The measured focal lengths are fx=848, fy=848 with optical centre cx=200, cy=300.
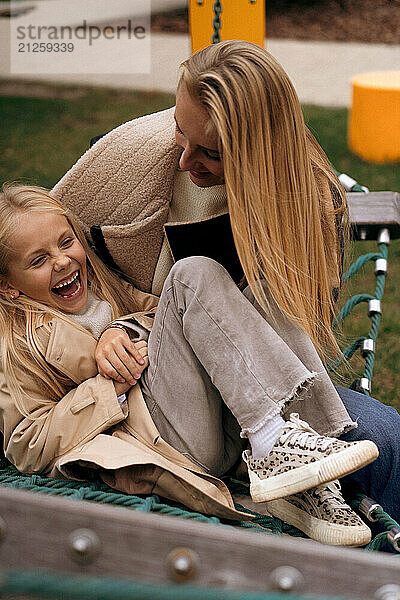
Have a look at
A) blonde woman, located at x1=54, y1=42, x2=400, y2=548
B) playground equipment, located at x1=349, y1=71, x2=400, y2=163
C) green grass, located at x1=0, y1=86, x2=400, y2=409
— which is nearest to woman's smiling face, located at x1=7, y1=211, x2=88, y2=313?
blonde woman, located at x1=54, y1=42, x2=400, y2=548

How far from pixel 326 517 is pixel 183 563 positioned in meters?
0.65

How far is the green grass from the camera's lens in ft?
11.3

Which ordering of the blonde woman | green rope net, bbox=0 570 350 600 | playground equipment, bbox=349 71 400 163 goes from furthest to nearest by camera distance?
playground equipment, bbox=349 71 400 163 < the blonde woman < green rope net, bbox=0 570 350 600

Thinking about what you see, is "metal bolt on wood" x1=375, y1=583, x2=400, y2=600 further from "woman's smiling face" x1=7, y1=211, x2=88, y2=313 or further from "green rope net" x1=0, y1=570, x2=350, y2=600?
"woman's smiling face" x1=7, y1=211, x2=88, y2=313

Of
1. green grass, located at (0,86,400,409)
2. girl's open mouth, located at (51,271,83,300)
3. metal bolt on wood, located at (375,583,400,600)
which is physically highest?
metal bolt on wood, located at (375,583,400,600)

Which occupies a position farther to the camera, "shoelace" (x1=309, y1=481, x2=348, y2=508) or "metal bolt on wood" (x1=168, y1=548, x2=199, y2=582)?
"shoelace" (x1=309, y1=481, x2=348, y2=508)

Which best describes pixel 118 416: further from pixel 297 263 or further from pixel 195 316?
pixel 297 263

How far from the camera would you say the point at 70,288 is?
1.70m

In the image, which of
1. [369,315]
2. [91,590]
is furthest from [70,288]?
[91,590]

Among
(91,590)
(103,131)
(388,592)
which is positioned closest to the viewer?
(91,590)

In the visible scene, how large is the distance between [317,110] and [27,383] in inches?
189

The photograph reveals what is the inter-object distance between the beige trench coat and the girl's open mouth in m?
0.09

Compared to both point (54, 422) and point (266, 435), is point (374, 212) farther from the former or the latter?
point (54, 422)

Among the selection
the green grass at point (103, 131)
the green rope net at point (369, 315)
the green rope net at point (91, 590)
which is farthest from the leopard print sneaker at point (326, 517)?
the green grass at point (103, 131)
